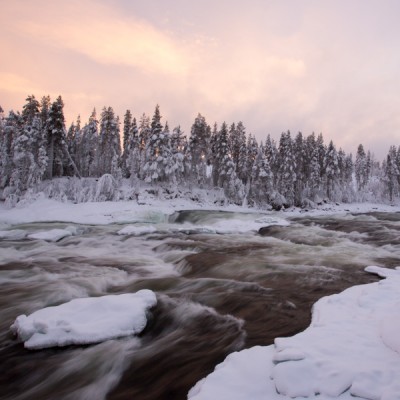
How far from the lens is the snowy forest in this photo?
37.8m

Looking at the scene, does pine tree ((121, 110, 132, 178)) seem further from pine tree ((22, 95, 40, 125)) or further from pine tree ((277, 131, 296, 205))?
pine tree ((277, 131, 296, 205))

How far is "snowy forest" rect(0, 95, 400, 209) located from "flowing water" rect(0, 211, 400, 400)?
23.9 meters

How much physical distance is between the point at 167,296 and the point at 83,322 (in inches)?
96.8

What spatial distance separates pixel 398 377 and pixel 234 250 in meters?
10.5

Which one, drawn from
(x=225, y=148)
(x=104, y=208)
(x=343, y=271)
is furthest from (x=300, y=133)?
(x=343, y=271)

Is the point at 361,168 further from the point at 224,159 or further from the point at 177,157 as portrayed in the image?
the point at 177,157

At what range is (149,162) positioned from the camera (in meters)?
45.3

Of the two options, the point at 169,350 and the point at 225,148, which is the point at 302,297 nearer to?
the point at 169,350

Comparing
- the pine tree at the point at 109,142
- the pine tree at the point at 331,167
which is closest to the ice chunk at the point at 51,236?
the pine tree at the point at 109,142

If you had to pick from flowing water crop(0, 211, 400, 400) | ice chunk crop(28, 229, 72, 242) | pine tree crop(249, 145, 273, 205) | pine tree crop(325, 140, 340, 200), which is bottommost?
flowing water crop(0, 211, 400, 400)

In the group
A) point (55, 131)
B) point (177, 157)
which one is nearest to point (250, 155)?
point (177, 157)

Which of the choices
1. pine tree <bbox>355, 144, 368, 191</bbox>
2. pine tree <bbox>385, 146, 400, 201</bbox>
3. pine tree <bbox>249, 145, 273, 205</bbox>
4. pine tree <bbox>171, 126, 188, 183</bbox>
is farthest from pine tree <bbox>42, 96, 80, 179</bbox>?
pine tree <bbox>355, 144, 368, 191</bbox>

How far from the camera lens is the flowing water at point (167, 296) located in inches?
181

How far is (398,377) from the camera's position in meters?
3.52
